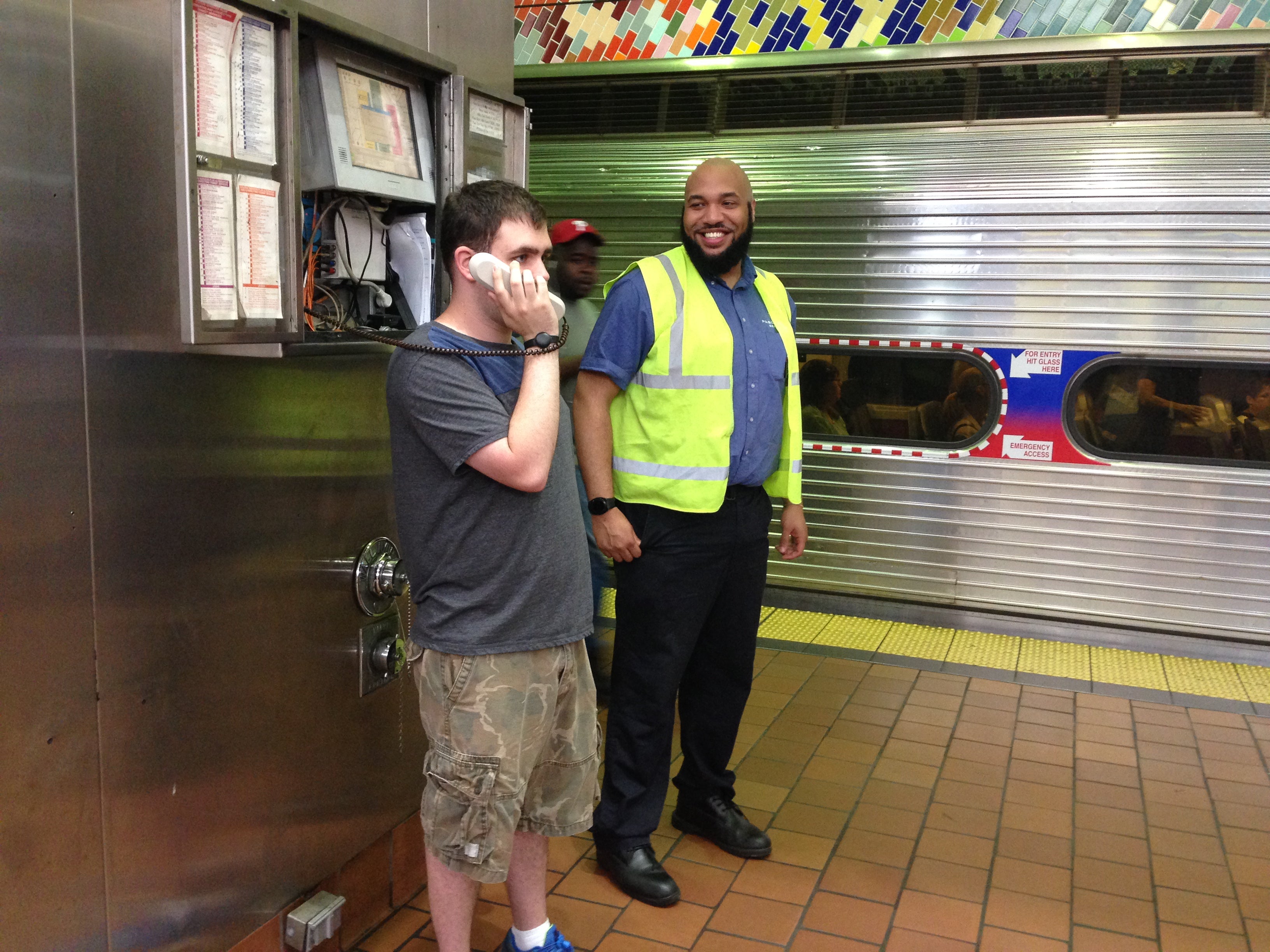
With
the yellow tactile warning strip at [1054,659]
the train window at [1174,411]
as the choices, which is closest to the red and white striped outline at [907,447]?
the train window at [1174,411]

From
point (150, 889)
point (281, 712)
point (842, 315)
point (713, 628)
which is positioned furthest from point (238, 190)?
point (842, 315)

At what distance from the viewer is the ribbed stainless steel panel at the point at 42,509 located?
5.97 feet

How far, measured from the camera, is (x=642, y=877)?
10.6 feet

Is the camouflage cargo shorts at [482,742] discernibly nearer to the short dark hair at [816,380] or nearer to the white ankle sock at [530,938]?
the white ankle sock at [530,938]

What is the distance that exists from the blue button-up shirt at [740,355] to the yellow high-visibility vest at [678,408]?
0.11ft

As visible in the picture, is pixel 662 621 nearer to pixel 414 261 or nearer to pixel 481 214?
pixel 414 261

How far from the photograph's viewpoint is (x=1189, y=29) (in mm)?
5844

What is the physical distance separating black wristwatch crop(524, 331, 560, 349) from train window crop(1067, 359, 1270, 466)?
A: 166 inches

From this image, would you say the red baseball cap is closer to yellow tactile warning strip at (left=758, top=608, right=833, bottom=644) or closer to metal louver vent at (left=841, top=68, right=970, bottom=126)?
yellow tactile warning strip at (left=758, top=608, right=833, bottom=644)

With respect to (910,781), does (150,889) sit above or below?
above

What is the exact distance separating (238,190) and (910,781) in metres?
3.22

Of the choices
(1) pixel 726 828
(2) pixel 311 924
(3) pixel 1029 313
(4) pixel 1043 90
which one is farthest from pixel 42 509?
(4) pixel 1043 90

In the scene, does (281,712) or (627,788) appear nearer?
(281,712)

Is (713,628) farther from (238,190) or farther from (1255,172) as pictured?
(1255,172)
